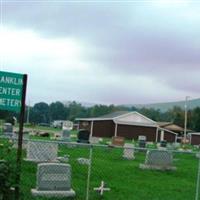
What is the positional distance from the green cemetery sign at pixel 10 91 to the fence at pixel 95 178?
1.04m

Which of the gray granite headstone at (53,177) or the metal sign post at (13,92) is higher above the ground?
the metal sign post at (13,92)

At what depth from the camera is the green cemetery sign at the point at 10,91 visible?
29.8 feet

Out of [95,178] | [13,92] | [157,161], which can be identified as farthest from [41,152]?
[13,92]

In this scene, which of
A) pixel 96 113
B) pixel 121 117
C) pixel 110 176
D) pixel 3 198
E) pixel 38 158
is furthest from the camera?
pixel 96 113

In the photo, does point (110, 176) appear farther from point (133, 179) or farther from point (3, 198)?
point (3, 198)

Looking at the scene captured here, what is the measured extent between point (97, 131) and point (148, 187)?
69591mm

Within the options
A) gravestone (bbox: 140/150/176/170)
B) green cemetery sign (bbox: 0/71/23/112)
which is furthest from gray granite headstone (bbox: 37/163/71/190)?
gravestone (bbox: 140/150/176/170)

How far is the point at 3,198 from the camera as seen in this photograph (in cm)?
889

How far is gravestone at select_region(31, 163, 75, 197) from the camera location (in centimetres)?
1229

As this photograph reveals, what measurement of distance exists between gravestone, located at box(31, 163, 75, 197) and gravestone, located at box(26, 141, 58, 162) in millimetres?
7040

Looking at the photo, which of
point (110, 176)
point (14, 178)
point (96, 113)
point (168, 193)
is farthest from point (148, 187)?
point (96, 113)

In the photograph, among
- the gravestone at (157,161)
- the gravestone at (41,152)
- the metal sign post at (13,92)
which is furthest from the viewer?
the gravestone at (157,161)

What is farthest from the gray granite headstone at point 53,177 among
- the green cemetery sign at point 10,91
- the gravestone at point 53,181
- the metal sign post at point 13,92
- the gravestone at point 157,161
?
the gravestone at point 157,161

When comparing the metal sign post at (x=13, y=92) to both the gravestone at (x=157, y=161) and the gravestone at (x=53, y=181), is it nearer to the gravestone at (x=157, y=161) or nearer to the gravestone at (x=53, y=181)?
the gravestone at (x=53, y=181)
